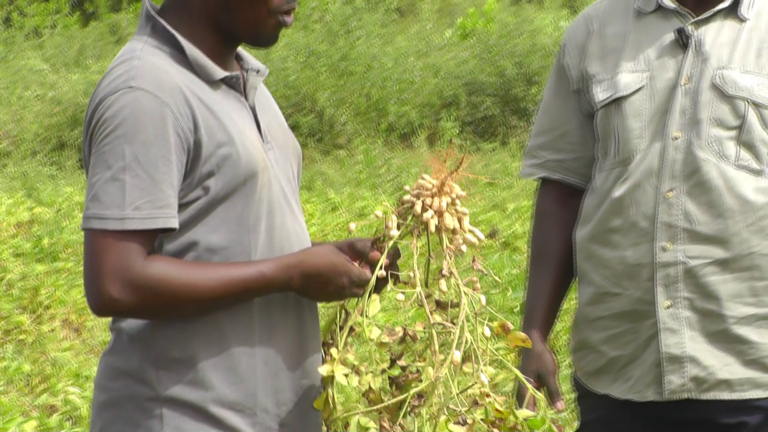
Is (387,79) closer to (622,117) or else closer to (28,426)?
(28,426)

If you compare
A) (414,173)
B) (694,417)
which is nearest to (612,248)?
(694,417)

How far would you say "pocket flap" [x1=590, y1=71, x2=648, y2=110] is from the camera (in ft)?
6.76

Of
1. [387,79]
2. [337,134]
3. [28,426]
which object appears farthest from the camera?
[387,79]

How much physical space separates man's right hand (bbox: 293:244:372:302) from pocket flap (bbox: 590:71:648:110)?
0.62m

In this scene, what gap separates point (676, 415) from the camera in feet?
6.60

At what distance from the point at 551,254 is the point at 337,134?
541 cm

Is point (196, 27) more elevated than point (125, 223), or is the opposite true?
point (196, 27)

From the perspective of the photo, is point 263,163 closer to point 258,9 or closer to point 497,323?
point 258,9

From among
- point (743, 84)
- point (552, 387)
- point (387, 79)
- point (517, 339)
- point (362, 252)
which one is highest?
point (743, 84)

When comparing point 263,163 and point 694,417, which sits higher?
point 263,163

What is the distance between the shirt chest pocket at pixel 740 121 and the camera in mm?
1957

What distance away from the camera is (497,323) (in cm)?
195

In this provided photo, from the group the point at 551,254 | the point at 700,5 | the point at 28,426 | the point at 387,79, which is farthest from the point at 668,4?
the point at 387,79

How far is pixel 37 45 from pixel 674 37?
31.6 feet
